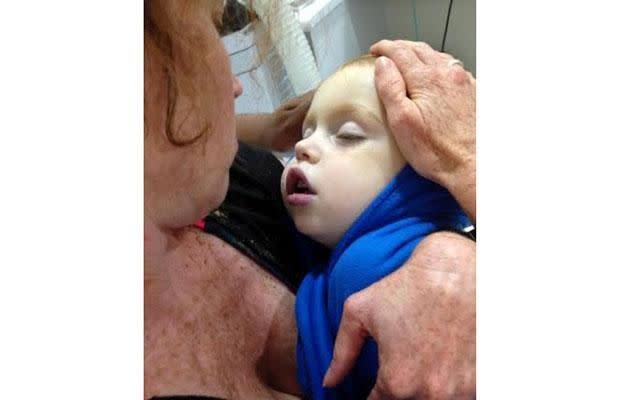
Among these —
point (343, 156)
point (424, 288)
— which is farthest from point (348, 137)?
point (424, 288)

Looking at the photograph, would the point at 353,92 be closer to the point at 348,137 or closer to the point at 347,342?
the point at 348,137

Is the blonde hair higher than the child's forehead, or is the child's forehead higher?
the blonde hair

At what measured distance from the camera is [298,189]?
0.78 metres

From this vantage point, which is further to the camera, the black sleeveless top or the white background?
the black sleeveless top

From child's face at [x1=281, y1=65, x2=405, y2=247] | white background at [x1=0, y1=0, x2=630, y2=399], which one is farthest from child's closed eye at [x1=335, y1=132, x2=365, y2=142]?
white background at [x1=0, y1=0, x2=630, y2=399]

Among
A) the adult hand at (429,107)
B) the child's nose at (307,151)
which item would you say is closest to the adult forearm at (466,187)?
the adult hand at (429,107)

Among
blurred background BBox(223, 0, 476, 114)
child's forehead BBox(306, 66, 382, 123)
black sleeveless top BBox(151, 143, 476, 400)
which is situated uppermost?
blurred background BBox(223, 0, 476, 114)

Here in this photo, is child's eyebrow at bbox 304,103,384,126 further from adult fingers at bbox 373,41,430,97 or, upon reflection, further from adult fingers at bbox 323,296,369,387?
adult fingers at bbox 323,296,369,387

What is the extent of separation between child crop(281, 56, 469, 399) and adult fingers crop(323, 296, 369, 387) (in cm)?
2

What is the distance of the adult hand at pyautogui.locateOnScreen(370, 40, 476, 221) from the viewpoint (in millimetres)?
737

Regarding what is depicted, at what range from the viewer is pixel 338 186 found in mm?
761
